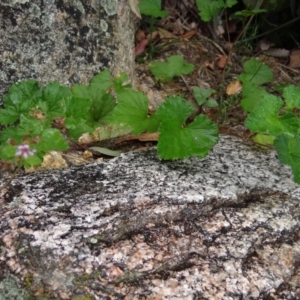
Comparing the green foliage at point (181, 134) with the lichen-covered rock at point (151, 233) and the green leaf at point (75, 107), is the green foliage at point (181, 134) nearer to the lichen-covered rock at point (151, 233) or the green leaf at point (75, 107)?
the lichen-covered rock at point (151, 233)

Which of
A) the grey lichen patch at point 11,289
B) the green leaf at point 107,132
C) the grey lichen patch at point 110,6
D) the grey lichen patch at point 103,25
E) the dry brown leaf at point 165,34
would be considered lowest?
the grey lichen patch at point 11,289

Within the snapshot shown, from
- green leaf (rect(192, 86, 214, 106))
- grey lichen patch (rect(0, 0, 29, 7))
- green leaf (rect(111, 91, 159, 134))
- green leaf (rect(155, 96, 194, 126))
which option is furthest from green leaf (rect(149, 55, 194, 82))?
grey lichen patch (rect(0, 0, 29, 7))

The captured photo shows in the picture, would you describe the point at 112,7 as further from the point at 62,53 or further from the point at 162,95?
the point at 162,95

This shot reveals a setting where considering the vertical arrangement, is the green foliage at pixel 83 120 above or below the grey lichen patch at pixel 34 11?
below

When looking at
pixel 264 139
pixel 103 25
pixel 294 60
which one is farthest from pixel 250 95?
pixel 103 25

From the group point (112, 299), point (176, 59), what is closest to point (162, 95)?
point (176, 59)

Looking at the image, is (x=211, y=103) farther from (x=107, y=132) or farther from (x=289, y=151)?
(x=289, y=151)

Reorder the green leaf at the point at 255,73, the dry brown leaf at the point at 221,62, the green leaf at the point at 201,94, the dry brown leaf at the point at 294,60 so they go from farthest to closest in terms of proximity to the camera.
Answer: the dry brown leaf at the point at 294,60, the dry brown leaf at the point at 221,62, the green leaf at the point at 255,73, the green leaf at the point at 201,94

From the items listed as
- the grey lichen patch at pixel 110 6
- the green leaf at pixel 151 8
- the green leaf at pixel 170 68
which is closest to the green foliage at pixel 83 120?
the grey lichen patch at pixel 110 6
